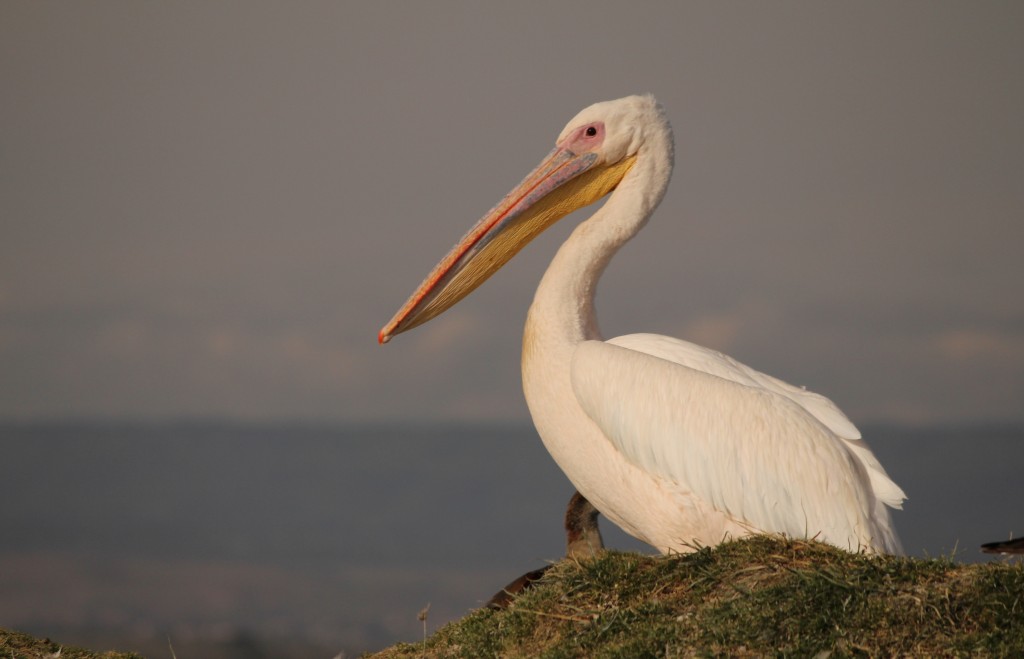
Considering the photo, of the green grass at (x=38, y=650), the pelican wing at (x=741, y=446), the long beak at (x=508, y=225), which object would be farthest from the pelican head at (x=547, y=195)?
the green grass at (x=38, y=650)

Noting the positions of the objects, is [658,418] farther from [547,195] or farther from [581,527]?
[547,195]

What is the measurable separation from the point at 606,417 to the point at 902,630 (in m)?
2.20

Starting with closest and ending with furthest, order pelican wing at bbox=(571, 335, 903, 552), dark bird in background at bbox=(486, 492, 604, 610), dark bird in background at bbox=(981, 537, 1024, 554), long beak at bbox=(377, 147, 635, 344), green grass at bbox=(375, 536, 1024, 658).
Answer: green grass at bbox=(375, 536, 1024, 658) < dark bird in background at bbox=(981, 537, 1024, 554) < pelican wing at bbox=(571, 335, 903, 552) < dark bird in background at bbox=(486, 492, 604, 610) < long beak at bbox=(377, 147, 635, 344)

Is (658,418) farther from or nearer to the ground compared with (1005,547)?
farther from the ground

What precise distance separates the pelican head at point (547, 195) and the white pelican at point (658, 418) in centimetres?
1

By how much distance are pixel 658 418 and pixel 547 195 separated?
1.90m

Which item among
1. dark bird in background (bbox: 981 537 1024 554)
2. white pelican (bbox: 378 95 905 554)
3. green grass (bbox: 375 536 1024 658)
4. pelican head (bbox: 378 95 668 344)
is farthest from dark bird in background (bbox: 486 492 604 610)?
dark bird in background (bbox: 981 537 1024 554)

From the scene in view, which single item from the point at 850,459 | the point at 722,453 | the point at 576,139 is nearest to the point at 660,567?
the point at 722,453

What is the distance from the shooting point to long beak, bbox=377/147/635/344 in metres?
7.44

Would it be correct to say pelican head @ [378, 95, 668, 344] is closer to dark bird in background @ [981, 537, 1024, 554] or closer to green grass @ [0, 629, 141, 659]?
green grass @ [0, 629, 141, 659]

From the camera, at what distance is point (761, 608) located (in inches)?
196

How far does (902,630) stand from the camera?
4801mm

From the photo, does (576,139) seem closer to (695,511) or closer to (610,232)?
(610,232)

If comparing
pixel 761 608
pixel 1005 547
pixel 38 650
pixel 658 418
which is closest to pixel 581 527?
pixel 658 418
